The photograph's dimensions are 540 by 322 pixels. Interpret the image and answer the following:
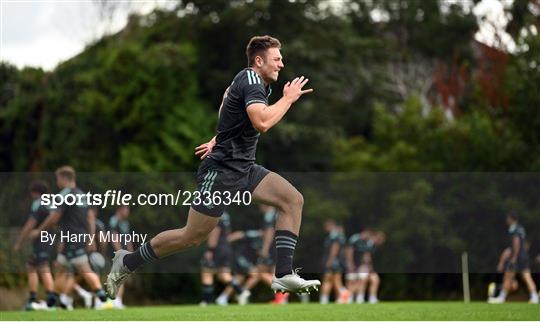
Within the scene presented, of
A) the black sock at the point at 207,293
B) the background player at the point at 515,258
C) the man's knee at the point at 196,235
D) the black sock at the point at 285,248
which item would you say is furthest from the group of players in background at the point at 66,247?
the background player at the point at 515,258

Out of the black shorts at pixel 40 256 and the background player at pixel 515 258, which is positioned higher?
the background player at pixel 515 258

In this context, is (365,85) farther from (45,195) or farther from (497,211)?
(45,195)

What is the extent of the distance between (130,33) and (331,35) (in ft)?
22.6

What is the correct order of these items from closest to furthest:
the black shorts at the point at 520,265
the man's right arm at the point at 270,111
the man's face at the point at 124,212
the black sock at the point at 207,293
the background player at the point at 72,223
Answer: the man's right arm at the point at 270,111, the background player at the point at 72,223, the man's face at the point at 124,212, the black sock at the point at 207,293, the black shorts at the point at 520,265

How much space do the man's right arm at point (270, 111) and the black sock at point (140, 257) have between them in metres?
1.73

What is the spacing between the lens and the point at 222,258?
23.2m

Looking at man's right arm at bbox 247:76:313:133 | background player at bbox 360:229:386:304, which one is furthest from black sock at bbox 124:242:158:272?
background player at bbox 360:229:386:304

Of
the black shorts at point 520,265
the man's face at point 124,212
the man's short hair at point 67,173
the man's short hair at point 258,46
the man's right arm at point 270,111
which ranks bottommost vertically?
the man's right arm at point 270,111

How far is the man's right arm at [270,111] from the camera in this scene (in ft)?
31.8

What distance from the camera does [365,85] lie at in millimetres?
39781

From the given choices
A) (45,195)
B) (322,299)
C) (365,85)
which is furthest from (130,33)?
(45,195)

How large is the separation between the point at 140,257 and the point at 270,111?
6.86ft

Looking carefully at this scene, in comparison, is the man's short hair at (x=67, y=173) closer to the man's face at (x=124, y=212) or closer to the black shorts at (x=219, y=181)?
the man's face at (x=124, y=212)

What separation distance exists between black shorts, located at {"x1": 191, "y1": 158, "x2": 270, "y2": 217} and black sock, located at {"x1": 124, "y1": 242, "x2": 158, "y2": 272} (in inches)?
27.5
